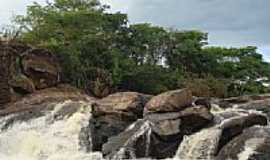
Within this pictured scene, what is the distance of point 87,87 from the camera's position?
2816cm

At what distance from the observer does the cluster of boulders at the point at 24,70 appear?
79.2ft

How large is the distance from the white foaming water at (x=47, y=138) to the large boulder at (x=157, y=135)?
→ 0.89 m

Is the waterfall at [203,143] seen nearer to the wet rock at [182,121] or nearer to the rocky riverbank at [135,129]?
the rocky riverbank at [135,129]

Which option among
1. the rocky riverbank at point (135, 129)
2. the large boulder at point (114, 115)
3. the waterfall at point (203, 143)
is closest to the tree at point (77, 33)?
the rocky riverbank at point (135, 129)

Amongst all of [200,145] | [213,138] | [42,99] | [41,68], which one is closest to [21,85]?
[41,68]

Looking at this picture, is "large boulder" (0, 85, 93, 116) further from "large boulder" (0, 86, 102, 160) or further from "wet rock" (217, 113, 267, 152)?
"wet rock" (217, 113, 267, 152)

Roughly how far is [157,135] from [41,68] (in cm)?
1020

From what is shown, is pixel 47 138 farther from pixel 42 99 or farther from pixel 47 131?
pixel 42 99

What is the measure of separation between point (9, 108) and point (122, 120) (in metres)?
A: 5.27

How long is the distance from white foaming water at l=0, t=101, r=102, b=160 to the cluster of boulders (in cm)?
377

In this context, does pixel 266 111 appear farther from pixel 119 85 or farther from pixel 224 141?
pixel 119 85

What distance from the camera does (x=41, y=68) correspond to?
84.0 feet

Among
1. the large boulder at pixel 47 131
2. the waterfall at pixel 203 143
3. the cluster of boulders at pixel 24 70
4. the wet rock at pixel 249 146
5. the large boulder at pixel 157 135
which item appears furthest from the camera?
the cluster of boulders at pixel 24 70

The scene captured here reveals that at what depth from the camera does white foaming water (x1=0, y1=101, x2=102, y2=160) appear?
59.2ft
